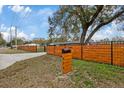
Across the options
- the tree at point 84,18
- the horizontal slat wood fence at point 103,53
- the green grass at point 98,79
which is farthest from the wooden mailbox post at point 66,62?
the tree at point 84,18

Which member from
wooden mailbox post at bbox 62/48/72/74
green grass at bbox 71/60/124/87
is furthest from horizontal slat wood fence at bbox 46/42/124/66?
green grass at bbox 71/60/124/87

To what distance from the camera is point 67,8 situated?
26.9 m

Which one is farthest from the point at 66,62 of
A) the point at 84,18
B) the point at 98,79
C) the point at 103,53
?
the point at 84,18

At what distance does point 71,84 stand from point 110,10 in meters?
17.8

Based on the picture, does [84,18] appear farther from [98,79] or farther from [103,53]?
[98,79]

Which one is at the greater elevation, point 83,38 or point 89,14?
point 89,14

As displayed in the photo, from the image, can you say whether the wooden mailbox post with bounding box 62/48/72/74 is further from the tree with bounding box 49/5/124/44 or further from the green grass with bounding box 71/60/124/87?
the tree with bounding box 49/5/124/44

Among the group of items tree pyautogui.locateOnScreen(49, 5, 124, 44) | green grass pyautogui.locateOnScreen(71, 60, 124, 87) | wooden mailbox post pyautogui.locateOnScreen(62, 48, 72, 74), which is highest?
tree pyautogui.locateOnScreen(49, 5, 124, 44)

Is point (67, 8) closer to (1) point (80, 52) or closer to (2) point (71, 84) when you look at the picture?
(1) point (80, 52)

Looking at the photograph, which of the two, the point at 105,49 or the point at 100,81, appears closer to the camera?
the point at 100,81

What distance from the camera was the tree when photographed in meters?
26.5
